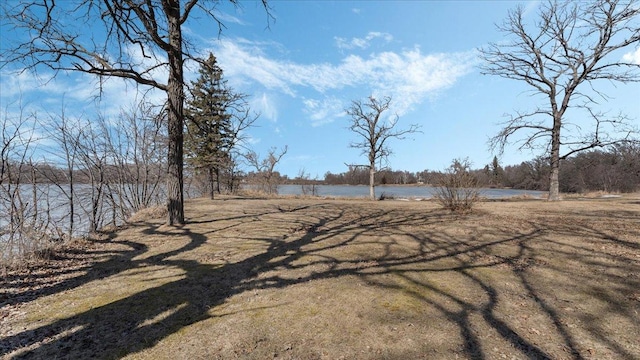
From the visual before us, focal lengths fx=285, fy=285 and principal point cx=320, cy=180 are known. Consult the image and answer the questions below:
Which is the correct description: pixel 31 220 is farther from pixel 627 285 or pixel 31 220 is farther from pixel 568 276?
pixel 627 285

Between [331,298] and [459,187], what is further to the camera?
[459,187]

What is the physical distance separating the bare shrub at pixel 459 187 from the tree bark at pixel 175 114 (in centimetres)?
846

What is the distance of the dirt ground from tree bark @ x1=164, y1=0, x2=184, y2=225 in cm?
136

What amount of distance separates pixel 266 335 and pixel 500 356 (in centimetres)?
214

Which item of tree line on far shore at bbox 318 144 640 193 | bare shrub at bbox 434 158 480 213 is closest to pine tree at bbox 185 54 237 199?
tree line on far shore at bbox 318 144 640 193

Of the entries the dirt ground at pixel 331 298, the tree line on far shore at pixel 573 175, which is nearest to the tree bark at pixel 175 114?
the dirt ground at pixel 331 298

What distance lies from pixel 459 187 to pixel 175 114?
9.29 m

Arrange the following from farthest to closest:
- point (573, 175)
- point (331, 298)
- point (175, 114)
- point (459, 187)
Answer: point (573, 175), point (459, 187), point (175, 114), point (331, 298)

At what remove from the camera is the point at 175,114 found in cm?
755

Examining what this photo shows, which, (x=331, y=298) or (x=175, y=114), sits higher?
(x=175, y=114)

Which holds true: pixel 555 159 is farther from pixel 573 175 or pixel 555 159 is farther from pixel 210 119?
pixel 573 175

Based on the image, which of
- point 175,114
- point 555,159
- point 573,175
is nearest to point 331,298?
point 175,114

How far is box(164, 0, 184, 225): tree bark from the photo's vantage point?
756 centimetres

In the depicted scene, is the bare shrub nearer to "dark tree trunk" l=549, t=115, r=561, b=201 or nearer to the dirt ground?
the dirt ground
